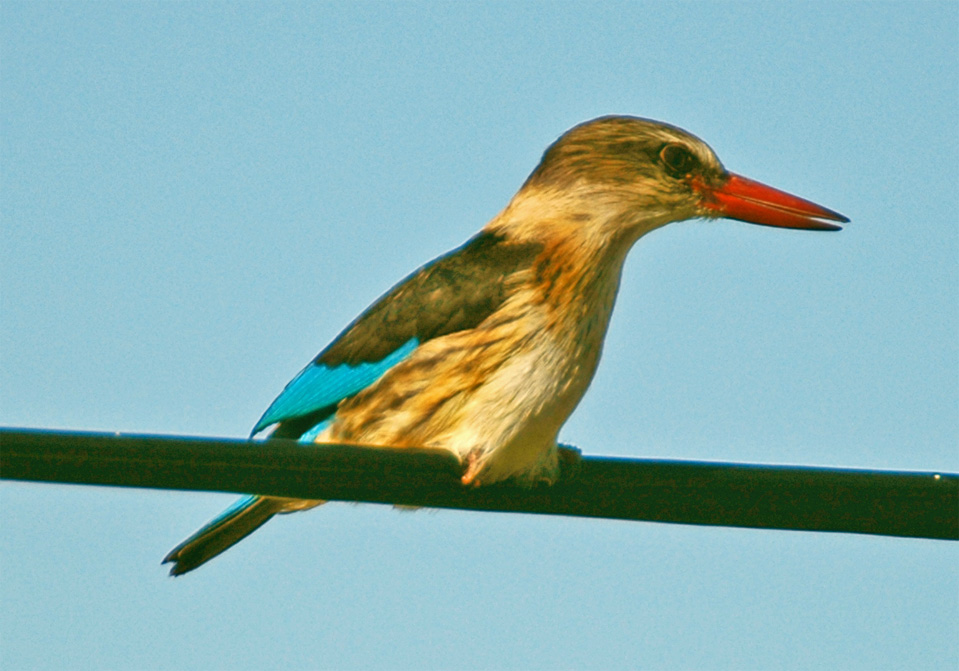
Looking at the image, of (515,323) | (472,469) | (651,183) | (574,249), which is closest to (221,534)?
(472,469)

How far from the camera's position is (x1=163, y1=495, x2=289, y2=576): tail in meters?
4.68

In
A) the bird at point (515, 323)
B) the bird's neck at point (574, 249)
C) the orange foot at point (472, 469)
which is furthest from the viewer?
the bird's neck at point (574, 249)

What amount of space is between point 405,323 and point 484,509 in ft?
3.78

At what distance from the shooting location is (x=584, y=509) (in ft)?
11.9

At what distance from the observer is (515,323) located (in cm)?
469

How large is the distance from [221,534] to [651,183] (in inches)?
76.2

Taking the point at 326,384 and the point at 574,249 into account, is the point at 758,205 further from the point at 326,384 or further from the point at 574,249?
the point at 326,384

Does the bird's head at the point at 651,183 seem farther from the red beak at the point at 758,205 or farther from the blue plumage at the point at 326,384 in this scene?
the blue plumage at the point at 326,384

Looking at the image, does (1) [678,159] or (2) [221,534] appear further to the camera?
(1) [678,159]

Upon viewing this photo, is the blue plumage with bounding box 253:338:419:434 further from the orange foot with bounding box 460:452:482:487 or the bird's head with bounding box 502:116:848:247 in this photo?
the bird's head with bounding box 502:116:848:247

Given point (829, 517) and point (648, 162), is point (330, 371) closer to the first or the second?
point (648, 162)

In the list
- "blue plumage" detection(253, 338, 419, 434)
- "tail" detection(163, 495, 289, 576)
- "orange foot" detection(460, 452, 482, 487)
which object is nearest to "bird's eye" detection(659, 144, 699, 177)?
"blue plumage" detection(253, 338, 419, 434)

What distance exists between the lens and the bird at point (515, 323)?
15.1ft

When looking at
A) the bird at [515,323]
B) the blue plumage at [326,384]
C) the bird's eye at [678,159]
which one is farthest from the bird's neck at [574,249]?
the blue plumage at [326,384]
